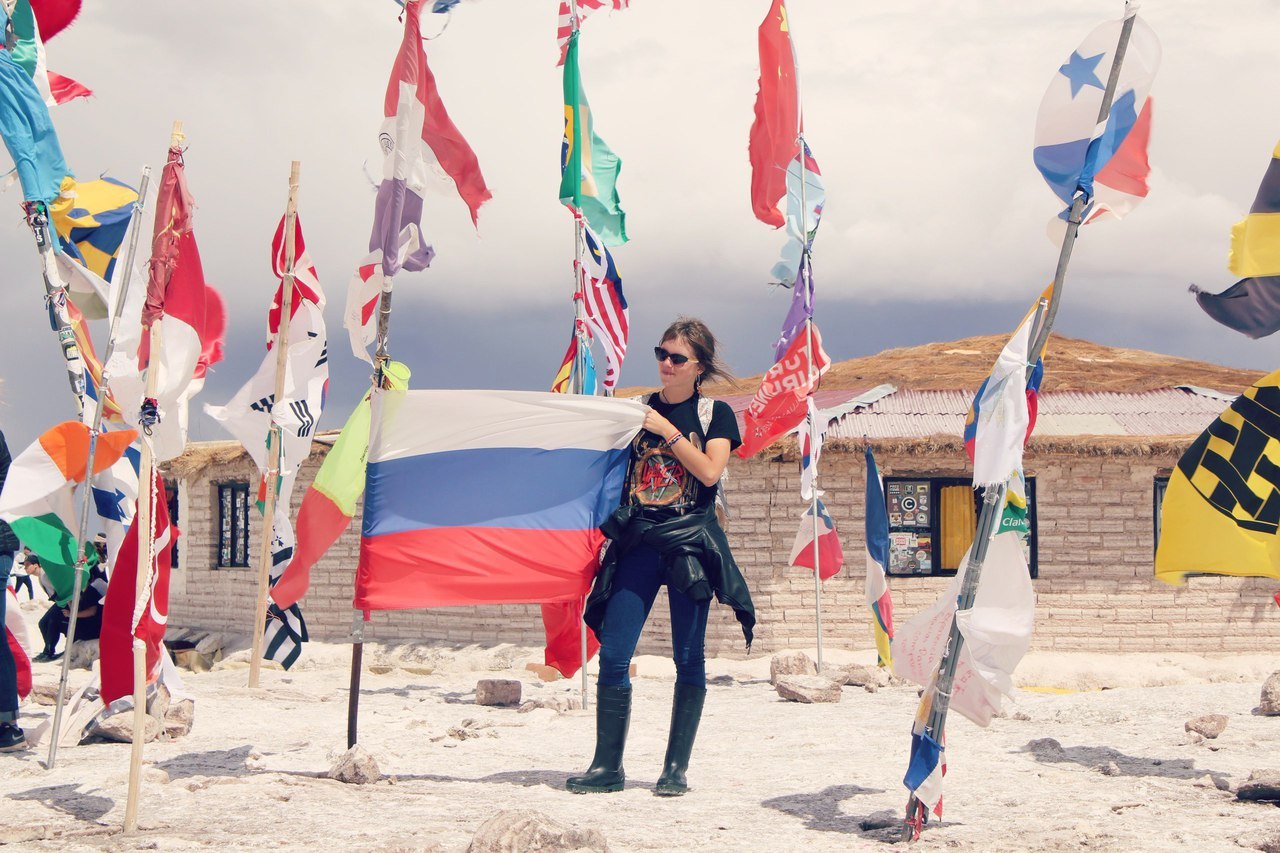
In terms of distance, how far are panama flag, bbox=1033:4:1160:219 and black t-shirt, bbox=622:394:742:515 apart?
4.74 feet

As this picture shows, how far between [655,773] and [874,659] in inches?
276

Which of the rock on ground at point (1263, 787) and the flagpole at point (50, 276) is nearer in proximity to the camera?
the rock on ground at point (1263, 787)

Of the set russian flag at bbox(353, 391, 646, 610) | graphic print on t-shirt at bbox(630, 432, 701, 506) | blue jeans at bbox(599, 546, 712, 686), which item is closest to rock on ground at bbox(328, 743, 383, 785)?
russian flag at bbox(353, 391, 646, 610)

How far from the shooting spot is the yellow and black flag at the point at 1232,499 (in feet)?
13.8

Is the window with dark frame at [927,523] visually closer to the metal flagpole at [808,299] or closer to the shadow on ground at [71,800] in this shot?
the metal flagpole at [808,299]

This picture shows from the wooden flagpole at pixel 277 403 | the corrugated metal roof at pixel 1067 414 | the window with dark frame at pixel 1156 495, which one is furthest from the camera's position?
the corrugated metal roof at pixel 1067 414

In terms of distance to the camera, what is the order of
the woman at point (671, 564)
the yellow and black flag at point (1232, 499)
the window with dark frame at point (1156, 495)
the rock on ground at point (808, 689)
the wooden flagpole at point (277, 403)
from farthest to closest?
the window with dark frame at point (1156, 495), the wooden flagpole at point (277, 403), the rock on ground at point (808, 689), the woman at point (671, 564), the yellow and black flag at point (1232, 499)

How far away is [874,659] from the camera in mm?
11836

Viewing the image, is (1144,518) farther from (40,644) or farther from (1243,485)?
(40,644)

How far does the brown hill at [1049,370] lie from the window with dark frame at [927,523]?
2.10m

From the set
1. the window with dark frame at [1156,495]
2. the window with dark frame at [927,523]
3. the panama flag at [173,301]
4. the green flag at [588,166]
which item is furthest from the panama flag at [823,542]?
the panama flag at [173,301]

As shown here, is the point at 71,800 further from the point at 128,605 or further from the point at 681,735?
the point at 681,735

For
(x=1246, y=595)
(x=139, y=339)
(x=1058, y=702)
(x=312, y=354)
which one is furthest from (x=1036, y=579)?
(x=139, y=339)

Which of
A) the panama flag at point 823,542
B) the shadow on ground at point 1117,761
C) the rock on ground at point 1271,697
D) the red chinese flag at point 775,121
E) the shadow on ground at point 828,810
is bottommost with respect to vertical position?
the shadow on ground at point 828,810
